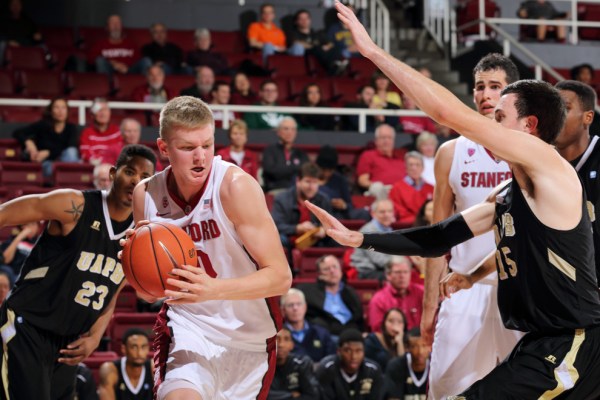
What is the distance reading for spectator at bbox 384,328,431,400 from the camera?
8.64 m

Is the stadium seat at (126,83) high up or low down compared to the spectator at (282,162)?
up

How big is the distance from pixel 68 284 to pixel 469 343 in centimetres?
232

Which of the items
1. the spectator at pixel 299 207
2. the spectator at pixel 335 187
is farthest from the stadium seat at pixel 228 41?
the spectator at pixel 299 207

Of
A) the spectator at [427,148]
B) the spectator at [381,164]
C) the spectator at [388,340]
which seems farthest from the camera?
the spectator at [381,164]

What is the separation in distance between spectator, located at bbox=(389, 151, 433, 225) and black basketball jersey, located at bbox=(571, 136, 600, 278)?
18.5ft

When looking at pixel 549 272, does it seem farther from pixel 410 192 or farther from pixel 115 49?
pixel 115 49

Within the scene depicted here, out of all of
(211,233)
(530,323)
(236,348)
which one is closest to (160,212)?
(211,233)

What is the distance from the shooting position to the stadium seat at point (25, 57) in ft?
43.2

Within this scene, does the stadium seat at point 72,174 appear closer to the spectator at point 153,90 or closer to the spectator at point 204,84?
the spectator at point 153,90

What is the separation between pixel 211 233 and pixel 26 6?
11133 mm

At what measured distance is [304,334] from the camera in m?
9.13

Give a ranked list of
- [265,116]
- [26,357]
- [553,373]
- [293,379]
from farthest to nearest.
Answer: [265,116]
[293,379]
[26,357]
[553,373]

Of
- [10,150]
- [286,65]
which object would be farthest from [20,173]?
[286,65]

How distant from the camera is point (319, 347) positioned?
30.0 feet
